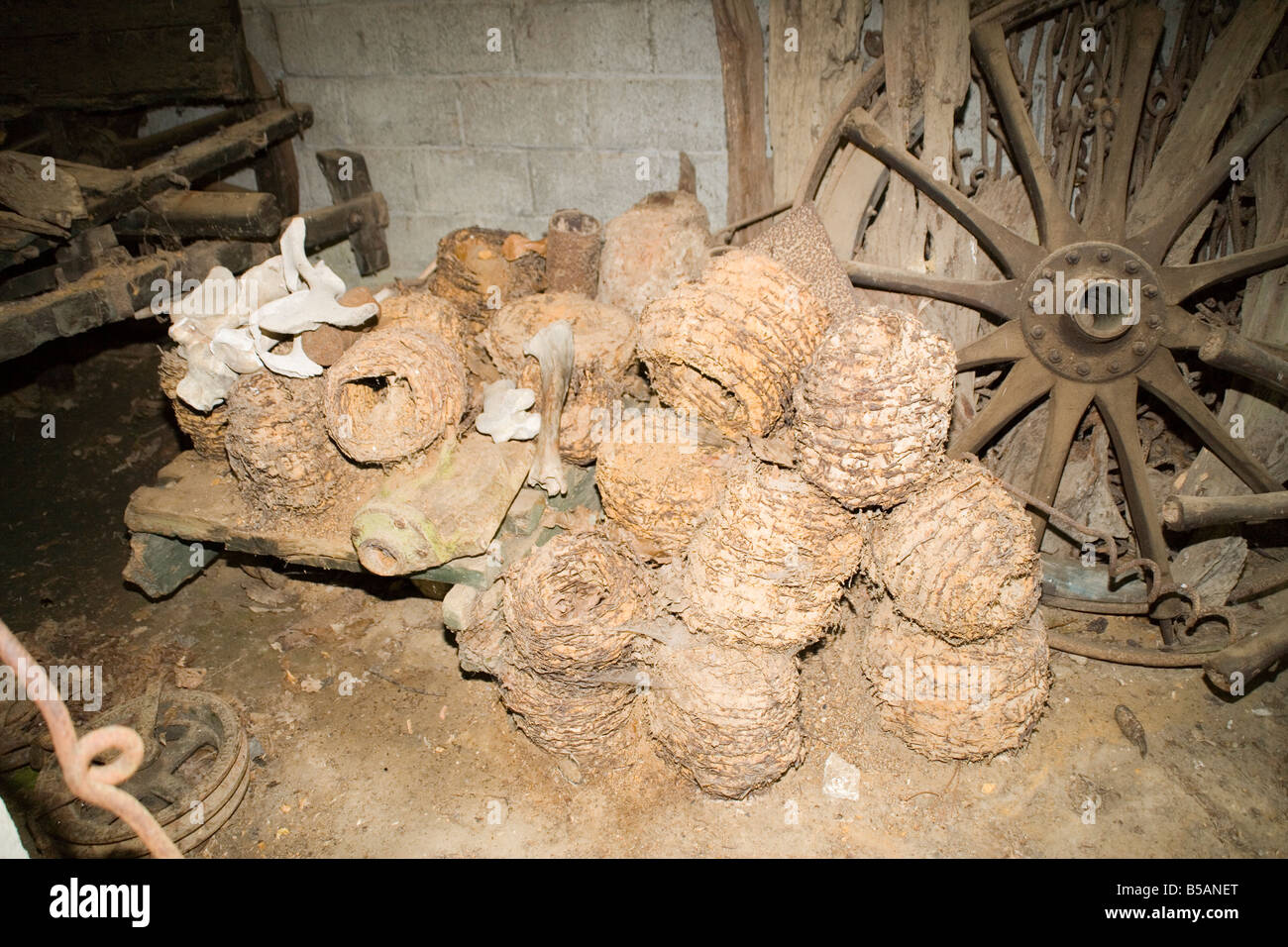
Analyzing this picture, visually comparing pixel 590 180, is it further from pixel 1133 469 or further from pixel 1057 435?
pixel 1133 469

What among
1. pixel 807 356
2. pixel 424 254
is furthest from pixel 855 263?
pixel 424 254

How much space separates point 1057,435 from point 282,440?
2.99 meters

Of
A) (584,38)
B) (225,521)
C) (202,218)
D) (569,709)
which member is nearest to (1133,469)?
(569,709)

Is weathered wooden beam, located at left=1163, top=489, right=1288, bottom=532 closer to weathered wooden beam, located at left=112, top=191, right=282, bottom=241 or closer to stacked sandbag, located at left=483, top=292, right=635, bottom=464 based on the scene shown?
stacked sandbag, located at left=483, top=292, right=635, bottom=464

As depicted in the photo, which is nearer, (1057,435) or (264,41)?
(1057,435)

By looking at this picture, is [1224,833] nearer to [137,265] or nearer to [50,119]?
[137,265]

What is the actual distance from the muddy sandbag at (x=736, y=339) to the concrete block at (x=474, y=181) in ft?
6.79

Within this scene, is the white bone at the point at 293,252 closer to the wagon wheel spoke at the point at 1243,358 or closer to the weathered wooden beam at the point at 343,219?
the weathered wooden beam at the point at 343,219

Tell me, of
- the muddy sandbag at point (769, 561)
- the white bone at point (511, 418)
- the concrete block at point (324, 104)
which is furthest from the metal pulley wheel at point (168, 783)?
the concrete block at point (324, 104)

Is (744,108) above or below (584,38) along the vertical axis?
below

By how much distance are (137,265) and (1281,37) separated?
4733 mm

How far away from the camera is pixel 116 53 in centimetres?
411

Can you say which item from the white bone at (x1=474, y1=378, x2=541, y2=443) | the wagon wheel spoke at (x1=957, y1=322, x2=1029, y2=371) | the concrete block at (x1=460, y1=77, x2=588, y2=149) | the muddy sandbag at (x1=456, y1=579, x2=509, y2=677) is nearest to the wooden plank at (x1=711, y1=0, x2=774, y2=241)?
the concrete block at (x1=460, y1=77, x2=588, y2=149)

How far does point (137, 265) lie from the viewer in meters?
3.50
